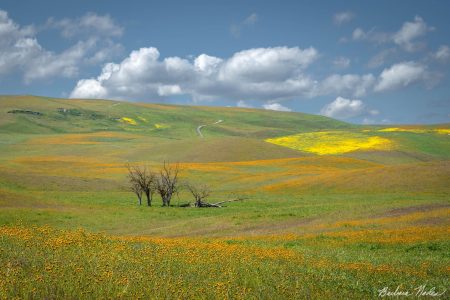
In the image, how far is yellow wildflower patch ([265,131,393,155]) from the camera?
146 meters

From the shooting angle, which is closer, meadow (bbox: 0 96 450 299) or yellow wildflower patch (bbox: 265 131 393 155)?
meadow (bbox: 0 96 450 299)

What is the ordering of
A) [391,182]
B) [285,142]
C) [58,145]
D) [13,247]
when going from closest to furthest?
[13,247] → [391,182] → [58,145] → [285,142]

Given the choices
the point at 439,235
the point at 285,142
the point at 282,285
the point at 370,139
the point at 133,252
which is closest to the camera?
the point at 282,285

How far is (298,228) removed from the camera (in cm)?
3195

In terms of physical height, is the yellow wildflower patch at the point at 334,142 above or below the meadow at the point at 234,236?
above

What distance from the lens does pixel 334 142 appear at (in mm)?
160875

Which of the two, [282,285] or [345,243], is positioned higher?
[282,285]

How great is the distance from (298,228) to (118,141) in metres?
137

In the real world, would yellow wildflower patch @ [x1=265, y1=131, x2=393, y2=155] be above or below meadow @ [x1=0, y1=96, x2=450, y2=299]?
above

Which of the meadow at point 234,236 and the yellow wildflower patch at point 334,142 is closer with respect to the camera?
the meadow at point 234,236

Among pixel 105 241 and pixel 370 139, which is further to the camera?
pixel 370 139

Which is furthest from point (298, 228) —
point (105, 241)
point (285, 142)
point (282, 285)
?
point (285, 142)

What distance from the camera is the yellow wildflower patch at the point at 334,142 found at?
14621 cm

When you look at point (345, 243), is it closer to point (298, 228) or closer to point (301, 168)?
point (298, 228)
